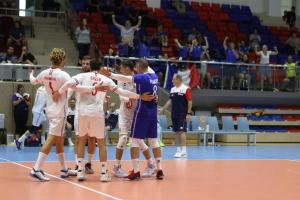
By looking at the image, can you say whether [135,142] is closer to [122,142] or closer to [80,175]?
[122,142]

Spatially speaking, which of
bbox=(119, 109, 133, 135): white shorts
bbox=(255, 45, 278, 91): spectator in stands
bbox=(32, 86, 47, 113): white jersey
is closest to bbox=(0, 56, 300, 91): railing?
bbox=(255, 45, 278, 91): spectator in stands

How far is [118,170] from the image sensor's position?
9.31 metres

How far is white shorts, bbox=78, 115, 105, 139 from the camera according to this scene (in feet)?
28.6

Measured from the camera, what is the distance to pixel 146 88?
9016 mm

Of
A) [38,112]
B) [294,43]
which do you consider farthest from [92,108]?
[294,43]

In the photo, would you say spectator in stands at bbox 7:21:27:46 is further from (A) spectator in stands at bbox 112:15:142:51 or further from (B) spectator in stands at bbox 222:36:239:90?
(B) spectator in stands at bbox 222:36:239:90

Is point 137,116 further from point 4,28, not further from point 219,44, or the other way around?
point 219,44

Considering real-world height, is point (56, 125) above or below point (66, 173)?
above

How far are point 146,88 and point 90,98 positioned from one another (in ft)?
3.04

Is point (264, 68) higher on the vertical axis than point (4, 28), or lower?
lower

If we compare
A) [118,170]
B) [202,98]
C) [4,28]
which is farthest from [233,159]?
[4,28]

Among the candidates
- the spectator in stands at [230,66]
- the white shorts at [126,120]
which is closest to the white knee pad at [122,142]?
the white shorts at [126,120]

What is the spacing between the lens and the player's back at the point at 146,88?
9000mm

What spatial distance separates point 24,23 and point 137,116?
15285mm
